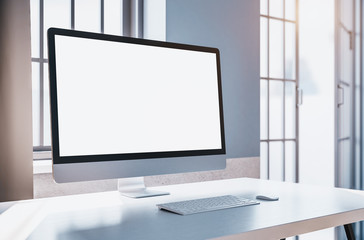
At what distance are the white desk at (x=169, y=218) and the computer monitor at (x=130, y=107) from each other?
101 millimetres

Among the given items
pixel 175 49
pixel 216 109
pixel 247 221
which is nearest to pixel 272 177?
pixel 216 109

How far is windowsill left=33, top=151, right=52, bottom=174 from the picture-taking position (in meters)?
1.44

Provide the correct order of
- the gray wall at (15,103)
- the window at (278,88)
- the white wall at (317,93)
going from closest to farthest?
the gray wall at (15,103), the window at (278,88), the white wall at (317,93)

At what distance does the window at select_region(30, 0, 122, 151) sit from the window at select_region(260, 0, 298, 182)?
1081mm

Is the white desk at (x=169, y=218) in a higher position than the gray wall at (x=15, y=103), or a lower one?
lower

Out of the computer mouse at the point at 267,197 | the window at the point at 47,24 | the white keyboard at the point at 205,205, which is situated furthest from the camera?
the window at the point at 47,24

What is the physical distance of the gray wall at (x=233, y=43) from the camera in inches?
72.6

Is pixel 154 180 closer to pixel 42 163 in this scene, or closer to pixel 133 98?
pixel 42 163

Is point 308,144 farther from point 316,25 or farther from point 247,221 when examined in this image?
point 247,221

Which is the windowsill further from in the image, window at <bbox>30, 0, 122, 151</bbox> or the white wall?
the white wall

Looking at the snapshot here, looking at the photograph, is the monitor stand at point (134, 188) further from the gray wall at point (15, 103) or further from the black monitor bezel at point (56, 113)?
the gray wall at point (15, 103)

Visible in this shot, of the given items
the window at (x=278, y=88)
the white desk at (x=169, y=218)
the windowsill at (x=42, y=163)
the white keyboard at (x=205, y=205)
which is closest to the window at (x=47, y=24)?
the windowsill at (x=42, y=163)

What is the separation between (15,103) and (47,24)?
53 centimetres

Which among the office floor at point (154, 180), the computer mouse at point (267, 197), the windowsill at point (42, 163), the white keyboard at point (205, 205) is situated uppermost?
the windowsill at point (42, 163)
